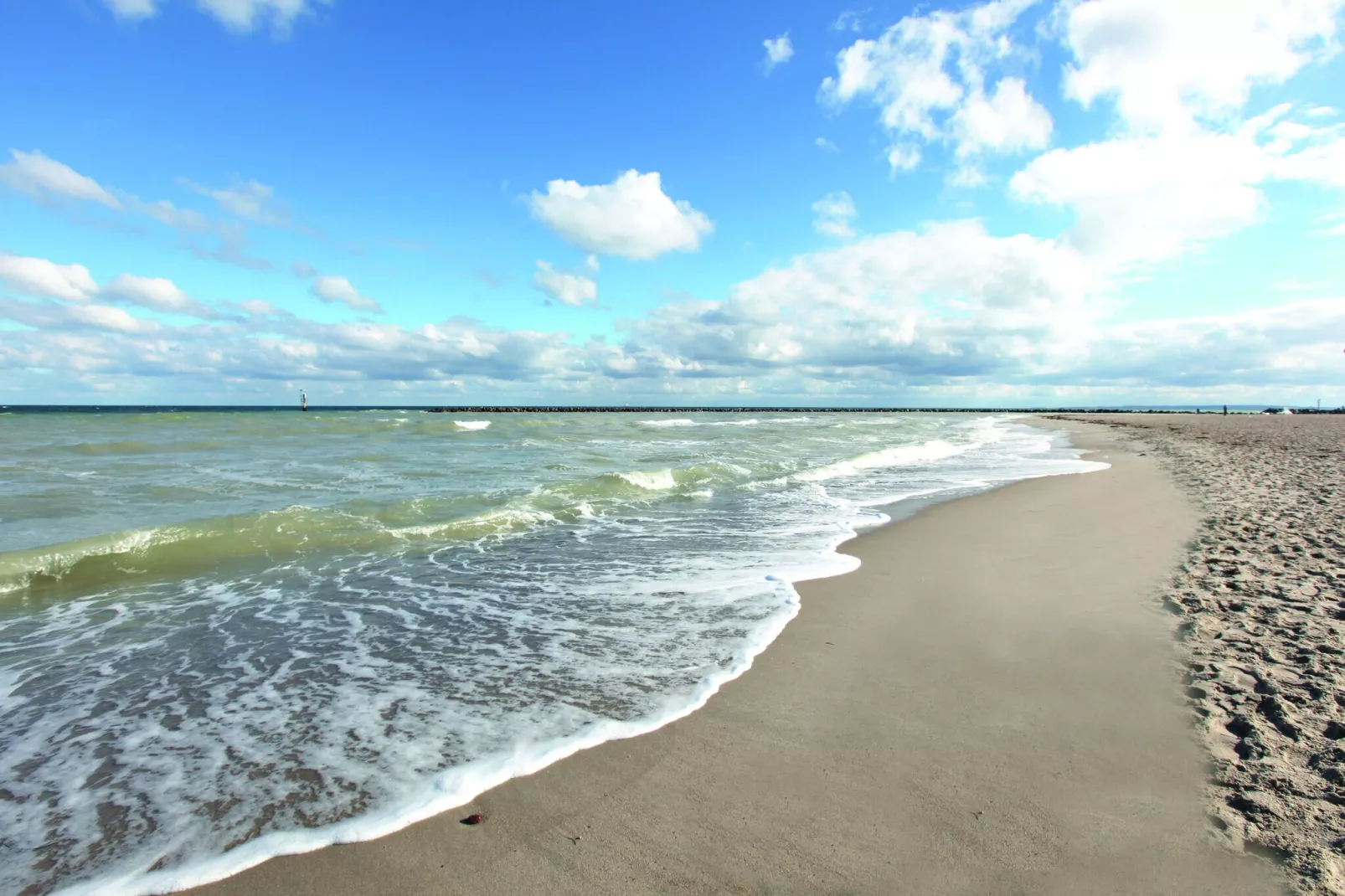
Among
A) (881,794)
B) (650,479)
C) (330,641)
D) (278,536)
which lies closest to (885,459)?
(650,479)

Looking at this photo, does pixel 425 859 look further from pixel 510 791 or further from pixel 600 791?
pixel 600 791

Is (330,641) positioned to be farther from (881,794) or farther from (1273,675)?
(1273,675)

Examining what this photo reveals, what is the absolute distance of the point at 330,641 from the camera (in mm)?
4977

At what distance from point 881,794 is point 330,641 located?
4234 millimetres

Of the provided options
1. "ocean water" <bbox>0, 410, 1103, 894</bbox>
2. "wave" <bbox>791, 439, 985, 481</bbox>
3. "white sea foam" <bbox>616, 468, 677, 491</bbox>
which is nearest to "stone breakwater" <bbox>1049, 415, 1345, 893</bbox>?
"ocean water" <bbox>0, 410, 1103, 894</bbox>

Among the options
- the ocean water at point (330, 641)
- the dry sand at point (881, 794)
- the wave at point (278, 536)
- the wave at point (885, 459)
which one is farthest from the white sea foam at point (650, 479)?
the dry sand at point (881, 794)

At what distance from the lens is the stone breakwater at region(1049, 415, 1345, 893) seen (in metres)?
2.43

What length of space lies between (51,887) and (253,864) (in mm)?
721

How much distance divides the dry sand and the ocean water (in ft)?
0.85

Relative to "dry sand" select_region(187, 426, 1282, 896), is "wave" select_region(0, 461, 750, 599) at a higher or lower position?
lower

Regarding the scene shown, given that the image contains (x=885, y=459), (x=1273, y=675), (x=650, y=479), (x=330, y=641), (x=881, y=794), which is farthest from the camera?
(x=885, y=459)

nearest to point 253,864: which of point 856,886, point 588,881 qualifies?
point 588,881

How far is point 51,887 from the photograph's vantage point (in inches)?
93.9

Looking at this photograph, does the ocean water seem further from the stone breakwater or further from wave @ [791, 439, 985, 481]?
wave @ [791, 439, 985, 481]
